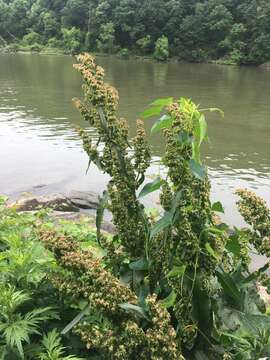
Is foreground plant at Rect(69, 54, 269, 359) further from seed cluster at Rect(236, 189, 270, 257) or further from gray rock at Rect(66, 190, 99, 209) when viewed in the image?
gray rock at Rect(66, 190, 99, 209)

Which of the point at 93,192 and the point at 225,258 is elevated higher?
the point at 225,258

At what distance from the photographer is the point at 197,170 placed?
90.0 inches

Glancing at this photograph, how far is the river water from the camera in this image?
49.9 feet

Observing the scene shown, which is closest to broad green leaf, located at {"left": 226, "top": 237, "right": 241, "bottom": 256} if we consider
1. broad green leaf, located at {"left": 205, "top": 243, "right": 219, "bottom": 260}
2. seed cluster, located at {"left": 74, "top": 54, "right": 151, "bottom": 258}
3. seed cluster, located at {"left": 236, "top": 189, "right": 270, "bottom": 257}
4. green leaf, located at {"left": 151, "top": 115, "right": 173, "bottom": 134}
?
seed cluster, located at {"left": 236, "top": 189, "right": 270, "bottom": 257}

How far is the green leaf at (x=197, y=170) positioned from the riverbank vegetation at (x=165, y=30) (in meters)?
57.1

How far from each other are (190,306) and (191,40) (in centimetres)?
6496

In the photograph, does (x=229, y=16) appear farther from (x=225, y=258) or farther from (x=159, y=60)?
(x=225, y=258)

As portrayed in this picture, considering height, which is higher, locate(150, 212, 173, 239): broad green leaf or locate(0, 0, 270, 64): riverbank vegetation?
locate(150, 212, 173, 239): broad green leaf

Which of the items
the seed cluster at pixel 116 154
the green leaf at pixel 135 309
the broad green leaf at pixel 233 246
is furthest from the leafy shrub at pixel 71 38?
the green leaf at pixel 135 309

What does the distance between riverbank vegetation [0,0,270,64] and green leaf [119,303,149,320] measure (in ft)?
188

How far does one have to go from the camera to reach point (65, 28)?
8331 cm

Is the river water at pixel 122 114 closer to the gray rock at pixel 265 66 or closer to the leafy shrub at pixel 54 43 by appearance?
the gray rock at pixel 265 66

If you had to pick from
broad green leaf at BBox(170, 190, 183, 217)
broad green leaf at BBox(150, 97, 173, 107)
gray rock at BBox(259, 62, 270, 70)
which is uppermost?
broad green leaf at BBox(150, 97, 173, 107)

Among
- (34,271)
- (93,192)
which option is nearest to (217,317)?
(34,271)
